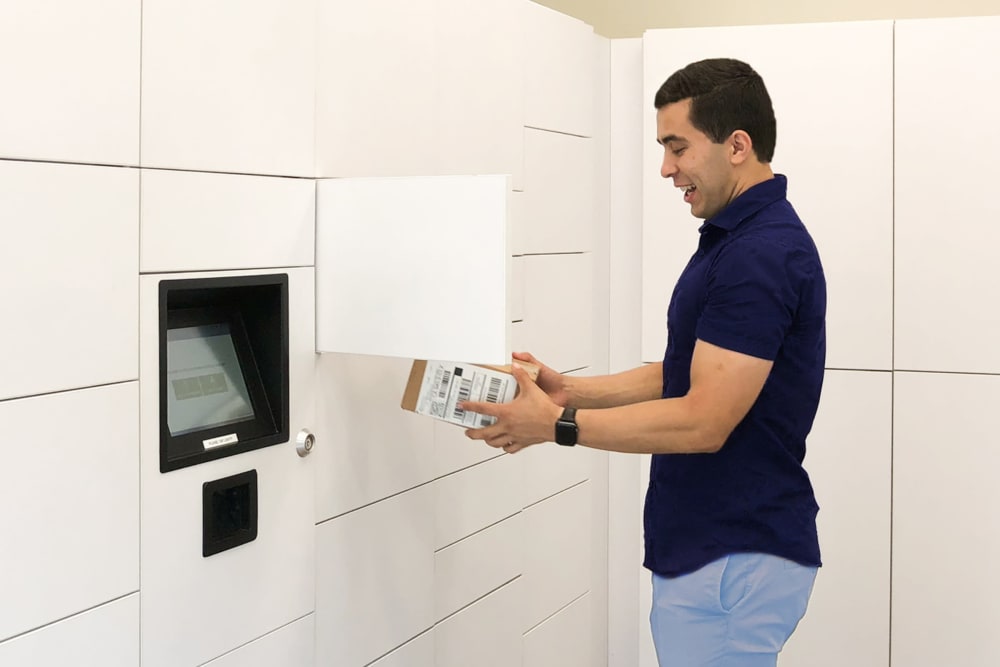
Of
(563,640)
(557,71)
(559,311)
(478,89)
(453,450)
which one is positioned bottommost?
(563,640)

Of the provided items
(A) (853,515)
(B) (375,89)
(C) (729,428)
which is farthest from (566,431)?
(A) (853,515)

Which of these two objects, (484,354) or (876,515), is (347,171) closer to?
(484,354)

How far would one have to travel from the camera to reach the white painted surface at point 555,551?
2893mm

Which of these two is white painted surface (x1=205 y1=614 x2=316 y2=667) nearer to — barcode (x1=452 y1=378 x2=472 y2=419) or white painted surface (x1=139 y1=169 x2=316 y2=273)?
barcode (x1=452 y1=378 x2=472 y2=419)

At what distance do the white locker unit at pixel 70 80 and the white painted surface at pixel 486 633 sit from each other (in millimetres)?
1369

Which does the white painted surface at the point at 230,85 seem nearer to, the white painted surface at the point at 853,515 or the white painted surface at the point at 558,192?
the white painted surface at the point at 558,192

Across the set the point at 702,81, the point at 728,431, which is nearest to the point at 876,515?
the point at 728,431

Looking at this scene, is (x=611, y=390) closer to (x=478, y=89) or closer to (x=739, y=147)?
(x=739, y=147)

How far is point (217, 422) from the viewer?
1.81 metres

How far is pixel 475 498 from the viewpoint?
8.50 ft

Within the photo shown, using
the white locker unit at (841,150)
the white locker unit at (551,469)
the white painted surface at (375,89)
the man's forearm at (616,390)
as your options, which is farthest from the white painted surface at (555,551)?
the white painted surface at (375,89)

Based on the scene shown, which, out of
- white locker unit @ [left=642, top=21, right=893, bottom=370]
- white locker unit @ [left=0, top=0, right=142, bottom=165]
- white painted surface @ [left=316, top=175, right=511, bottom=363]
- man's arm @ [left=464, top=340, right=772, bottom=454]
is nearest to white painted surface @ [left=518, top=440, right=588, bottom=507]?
white locker unit @ [left=642, top=21, right=893, bottom=370]

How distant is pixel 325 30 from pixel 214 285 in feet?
1.80

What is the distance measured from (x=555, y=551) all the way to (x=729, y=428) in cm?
125
